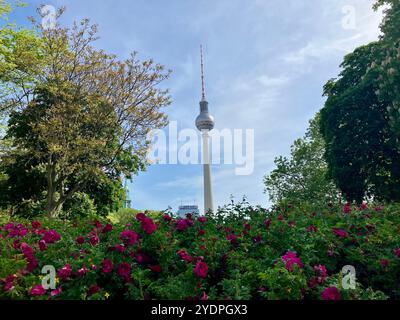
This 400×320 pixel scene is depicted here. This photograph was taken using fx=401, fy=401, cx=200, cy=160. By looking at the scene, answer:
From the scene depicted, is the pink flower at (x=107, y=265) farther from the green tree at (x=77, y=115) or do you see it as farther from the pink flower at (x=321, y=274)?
the green tree at (x=77, y=115)

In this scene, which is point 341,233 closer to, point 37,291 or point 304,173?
point 37,291

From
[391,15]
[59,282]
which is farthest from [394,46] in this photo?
[59,282]

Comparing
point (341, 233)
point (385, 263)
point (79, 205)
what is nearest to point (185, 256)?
point (341, 233)

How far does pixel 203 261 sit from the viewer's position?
203 inches

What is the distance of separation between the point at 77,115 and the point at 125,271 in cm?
2170

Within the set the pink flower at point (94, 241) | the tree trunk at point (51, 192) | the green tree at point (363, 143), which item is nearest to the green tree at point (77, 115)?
the tree trunk at point (51, 192)

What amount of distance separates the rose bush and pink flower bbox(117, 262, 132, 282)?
1 centimetres

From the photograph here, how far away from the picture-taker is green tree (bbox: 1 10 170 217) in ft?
81.6

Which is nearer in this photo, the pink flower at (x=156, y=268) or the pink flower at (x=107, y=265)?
the pink flower at (x=107, y=265)

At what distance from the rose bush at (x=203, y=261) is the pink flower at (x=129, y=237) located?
0.05 ft

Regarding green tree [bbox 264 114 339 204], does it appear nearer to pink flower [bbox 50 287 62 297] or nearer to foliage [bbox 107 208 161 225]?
foliage [bbox 107 208 161 225]

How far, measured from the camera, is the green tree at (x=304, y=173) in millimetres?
34500

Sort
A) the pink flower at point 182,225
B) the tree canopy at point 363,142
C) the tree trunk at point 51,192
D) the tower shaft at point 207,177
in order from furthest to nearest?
the tower shaft at point 207,177 < the tree trunk at point 51,192 < the tree canopy at point 363,142 < the pink flower at point 182,225
